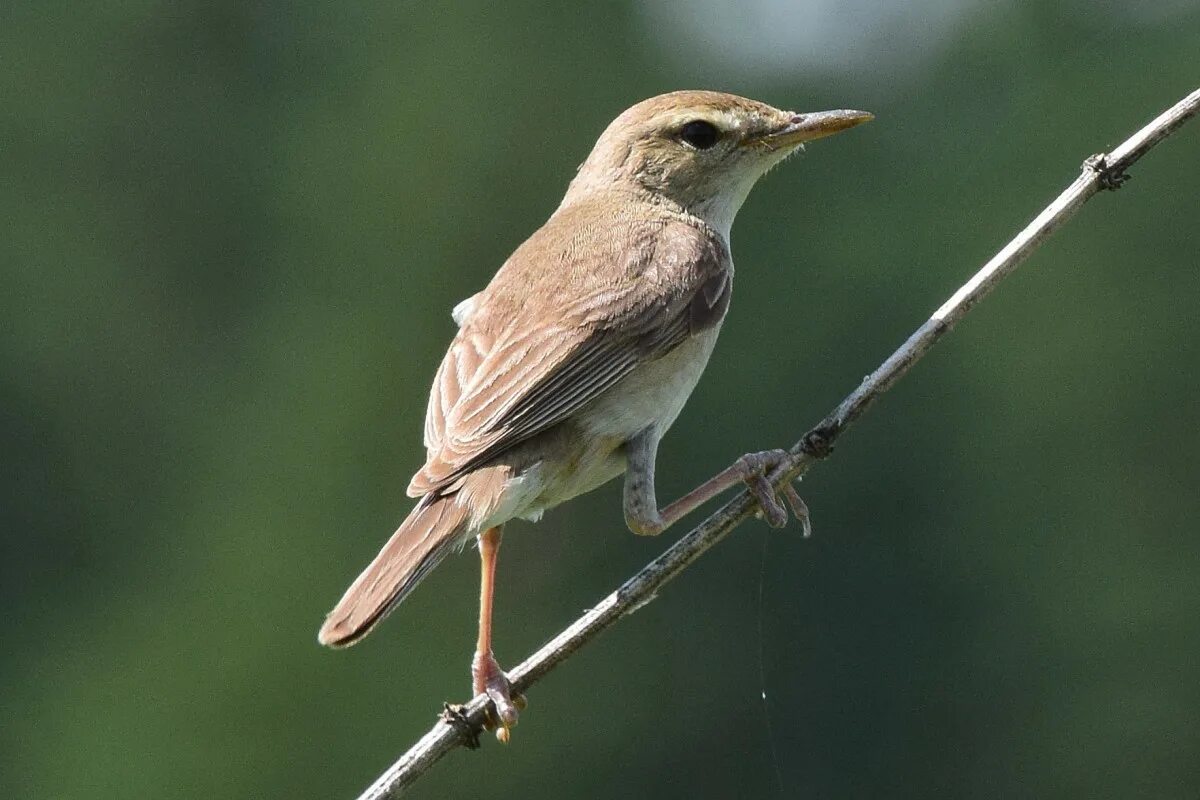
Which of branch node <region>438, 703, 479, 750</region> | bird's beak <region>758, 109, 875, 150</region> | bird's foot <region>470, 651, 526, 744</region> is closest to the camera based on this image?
branch node <region>438, 703, 479, 750</region>

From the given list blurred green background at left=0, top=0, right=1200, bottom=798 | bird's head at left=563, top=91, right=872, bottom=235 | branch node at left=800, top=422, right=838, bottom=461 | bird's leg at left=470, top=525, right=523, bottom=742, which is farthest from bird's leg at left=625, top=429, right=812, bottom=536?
blurred green background at left=0, top=0, right=1200, bottom=798

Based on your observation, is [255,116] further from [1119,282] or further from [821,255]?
[1119,282]

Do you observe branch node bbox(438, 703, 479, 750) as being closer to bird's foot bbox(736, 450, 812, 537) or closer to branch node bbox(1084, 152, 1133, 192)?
bird's foot bbox(736, 450, 812, 537)

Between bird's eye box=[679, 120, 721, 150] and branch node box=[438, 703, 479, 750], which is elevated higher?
bird's eye box=[679, 120, 721, 150]

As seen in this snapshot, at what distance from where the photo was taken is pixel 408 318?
1192 inches

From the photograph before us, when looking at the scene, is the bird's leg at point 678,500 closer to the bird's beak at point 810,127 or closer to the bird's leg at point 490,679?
the bird's leg at point 490,679

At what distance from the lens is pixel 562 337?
559 cm

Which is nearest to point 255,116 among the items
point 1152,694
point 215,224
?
point 215,224

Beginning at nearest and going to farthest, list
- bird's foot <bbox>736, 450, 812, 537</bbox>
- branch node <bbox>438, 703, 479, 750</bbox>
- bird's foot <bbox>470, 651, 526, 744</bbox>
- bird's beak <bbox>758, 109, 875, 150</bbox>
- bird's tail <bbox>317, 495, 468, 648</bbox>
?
bird's tail <bbox>317, 495, 468, 648</bbox>, branch node <bbox>438, 703, 479, 750</bbox>, bird's foot <bbox>470, 651, 526, 744</bbox>, bird's foot <bbox>736, 450, 812, 537</bbox>, bird's beak <bbox>758, 109, 875, 150</bbox>

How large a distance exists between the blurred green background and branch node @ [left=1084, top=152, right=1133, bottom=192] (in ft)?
53.3

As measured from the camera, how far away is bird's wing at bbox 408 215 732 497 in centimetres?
532

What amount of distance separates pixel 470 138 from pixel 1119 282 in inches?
479

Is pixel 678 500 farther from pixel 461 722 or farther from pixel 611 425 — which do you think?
pixel 461 722

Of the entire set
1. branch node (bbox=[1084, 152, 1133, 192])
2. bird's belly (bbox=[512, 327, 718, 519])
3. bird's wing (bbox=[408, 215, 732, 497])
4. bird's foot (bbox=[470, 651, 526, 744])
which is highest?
bird's wing (bbox=[408, 215, 732, 497])
